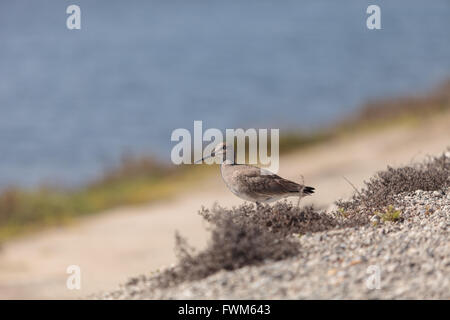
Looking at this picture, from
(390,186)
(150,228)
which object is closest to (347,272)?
(390,186)

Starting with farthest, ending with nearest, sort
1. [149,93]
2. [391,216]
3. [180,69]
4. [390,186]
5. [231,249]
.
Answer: [180,69]
[149,93]
[390,186]
[391,216]
[231,249]

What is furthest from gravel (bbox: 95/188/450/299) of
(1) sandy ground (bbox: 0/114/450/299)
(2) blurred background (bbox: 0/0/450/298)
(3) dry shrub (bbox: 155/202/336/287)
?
(2) blurred background (bbox: 0/0/450/298)

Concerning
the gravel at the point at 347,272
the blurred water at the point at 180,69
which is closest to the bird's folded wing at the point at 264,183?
the gravel at the point at 347,272

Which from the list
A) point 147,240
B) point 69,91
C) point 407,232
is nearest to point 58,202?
point 147,240

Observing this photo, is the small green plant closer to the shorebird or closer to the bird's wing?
the shorebird

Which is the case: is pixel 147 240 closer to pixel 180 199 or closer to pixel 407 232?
pixel 180 199

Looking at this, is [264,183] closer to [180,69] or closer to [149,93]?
[149,93]

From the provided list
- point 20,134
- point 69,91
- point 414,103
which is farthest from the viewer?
point 69,91
